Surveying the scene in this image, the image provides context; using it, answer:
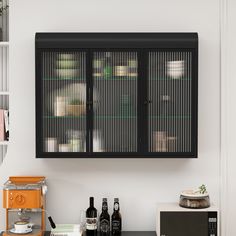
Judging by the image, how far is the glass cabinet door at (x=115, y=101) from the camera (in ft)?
12.5

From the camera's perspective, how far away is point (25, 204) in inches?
149

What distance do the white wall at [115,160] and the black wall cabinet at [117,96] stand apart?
0.22 meters

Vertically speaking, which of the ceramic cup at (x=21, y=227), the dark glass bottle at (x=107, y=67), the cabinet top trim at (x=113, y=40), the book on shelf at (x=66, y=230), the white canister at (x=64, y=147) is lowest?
the book on shelf at (x=66, y=230)

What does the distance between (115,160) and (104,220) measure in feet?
1.54

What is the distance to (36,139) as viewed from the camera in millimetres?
3822

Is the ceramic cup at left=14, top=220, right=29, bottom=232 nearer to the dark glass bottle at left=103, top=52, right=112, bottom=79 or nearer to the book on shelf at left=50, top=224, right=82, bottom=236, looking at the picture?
the book on shelf at left=50, top=224, right=82, bottom=236

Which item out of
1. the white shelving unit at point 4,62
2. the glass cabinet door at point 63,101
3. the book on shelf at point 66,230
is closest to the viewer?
the book on shelf at point 66,230

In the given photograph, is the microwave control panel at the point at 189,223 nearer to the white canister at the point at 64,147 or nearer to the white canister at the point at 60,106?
the white canister at the point at 64,147

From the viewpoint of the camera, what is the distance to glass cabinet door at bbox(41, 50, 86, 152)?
12.5 ft

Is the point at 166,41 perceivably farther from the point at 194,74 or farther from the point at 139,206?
the point at 139,206

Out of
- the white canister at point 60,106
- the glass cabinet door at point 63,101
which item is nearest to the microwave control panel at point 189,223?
the glass cabinet door at point 63,101

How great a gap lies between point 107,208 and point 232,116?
1194mm

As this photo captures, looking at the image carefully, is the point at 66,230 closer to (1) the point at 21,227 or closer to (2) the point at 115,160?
(1) the point at 21,227

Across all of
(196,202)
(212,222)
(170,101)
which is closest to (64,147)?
(170,101)
